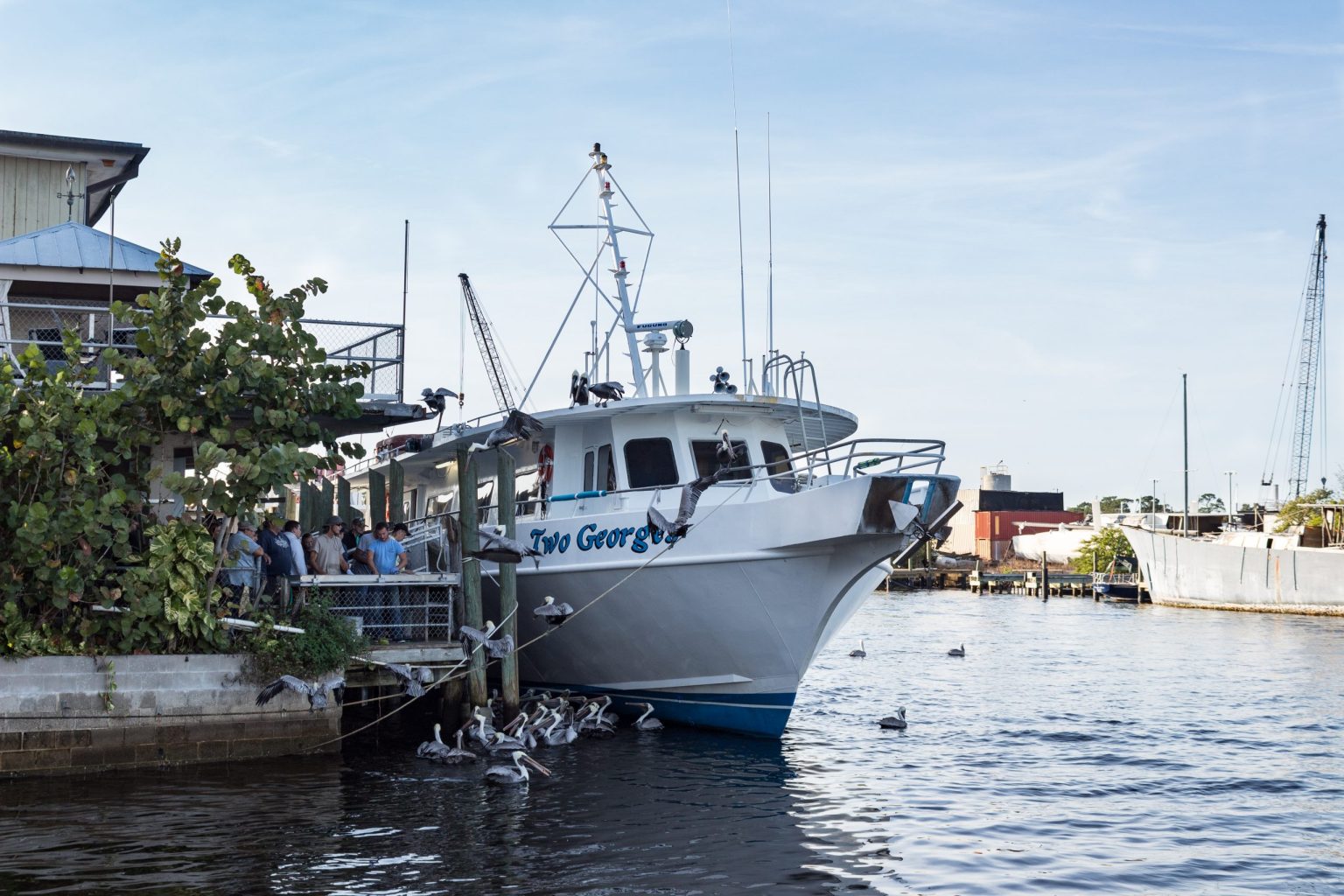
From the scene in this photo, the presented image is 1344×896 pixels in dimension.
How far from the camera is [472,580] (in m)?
16.9

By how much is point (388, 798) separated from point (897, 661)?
21166 millimetres

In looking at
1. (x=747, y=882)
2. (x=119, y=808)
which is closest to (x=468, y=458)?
(x=119, y=808)

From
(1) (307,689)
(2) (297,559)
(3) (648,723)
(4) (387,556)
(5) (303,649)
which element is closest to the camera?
(1) (307,689)

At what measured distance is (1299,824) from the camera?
1397 centimetres

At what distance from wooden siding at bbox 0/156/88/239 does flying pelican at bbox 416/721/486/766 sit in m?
12.5

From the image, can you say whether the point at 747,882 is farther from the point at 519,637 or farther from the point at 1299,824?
the point at 519,637

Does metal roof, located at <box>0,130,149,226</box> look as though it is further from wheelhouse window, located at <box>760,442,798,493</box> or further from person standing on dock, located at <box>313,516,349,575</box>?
wheelhouse window, located at <box>760,442,798,493</box>

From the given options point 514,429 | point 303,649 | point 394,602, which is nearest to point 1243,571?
point 514,429

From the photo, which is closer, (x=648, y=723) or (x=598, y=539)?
(x=598, y=539)

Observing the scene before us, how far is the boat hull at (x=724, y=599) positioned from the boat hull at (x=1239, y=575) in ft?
145

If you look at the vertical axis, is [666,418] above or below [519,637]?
above

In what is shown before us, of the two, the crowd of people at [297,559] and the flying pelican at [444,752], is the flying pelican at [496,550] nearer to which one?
the crowd of people at [297,559]

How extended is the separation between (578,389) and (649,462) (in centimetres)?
189

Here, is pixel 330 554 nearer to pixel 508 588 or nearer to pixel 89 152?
pixel 508 588
